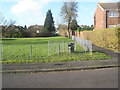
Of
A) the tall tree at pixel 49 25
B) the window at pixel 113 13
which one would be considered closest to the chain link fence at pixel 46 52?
the window at pixel 113 13

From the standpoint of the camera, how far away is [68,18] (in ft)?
170

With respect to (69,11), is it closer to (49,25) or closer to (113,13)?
(113,13)

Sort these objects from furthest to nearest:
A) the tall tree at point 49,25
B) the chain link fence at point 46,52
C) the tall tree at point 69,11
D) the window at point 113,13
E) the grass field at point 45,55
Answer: the tall tree at point 49,25
the tall tree at point 69,11
the window at point 113,13
the chain link fence at point 46,52
the grass field at point 45,55

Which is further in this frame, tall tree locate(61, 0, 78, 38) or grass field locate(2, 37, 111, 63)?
tall tree locate(61, 0, 78, 38)

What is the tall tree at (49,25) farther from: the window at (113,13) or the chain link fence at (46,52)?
the chain link fence at (46,52)

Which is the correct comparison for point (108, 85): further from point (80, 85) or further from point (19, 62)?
point (19, 62)

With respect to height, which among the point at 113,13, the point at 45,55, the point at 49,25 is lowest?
the point at 45,55

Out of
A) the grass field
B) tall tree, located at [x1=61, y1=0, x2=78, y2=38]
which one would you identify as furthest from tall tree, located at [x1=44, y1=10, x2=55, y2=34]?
the grass field

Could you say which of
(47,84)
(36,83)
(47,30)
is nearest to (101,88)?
(47,84)

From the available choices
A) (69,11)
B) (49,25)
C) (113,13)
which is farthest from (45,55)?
(49,25)

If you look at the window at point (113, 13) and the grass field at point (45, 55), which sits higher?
the window at point (113, 13)

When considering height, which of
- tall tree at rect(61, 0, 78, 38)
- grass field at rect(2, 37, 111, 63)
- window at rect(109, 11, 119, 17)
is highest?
tall tree at rect(61, 0, 78, 38)

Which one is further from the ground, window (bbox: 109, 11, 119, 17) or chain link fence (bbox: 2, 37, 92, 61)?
window (bbox: 109, 11, 119, 17)

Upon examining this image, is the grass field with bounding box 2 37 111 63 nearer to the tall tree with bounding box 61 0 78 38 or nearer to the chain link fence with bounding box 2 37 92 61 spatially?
the chain link fence with bounding box 2 37 92 61
